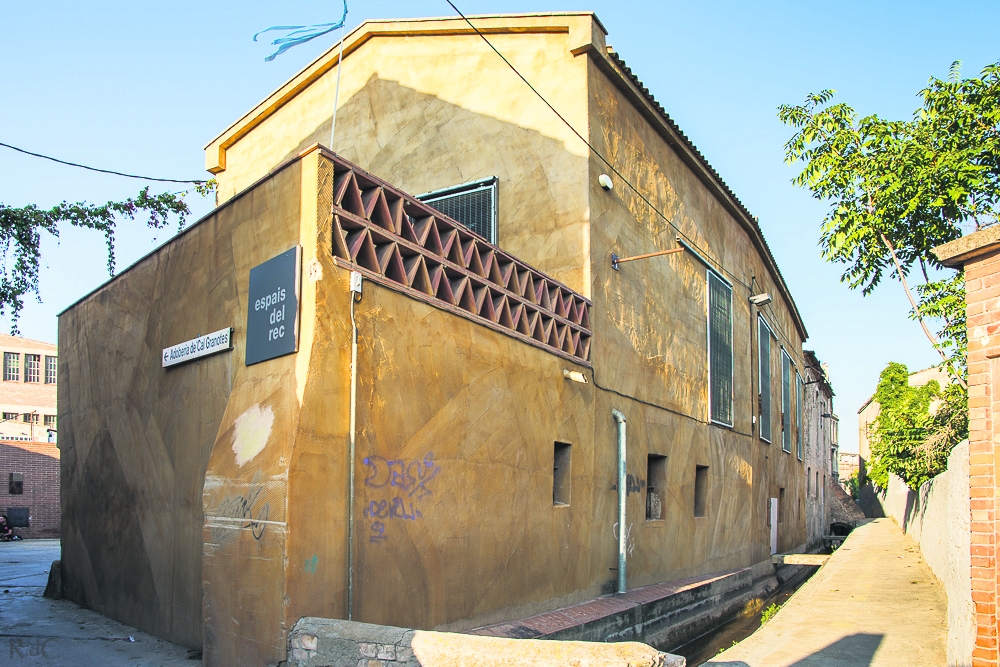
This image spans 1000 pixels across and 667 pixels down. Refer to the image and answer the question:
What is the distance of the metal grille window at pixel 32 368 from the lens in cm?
4244

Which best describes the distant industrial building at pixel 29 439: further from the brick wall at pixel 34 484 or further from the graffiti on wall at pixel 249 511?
the graffiti on wall at pixel 249 511

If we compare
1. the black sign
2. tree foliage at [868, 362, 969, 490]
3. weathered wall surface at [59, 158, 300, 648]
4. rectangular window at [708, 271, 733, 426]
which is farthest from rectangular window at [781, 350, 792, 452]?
the black sign

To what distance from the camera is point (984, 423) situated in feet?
17.6

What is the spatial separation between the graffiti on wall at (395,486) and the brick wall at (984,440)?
458 cm

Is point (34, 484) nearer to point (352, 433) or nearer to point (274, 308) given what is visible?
point (274, 308)

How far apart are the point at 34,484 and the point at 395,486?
30.4 meters

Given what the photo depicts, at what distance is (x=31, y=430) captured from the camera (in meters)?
37.7

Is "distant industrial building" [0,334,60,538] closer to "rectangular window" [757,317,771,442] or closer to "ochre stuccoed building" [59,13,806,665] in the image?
"ochre stuccoed building" [59,13,806,665]

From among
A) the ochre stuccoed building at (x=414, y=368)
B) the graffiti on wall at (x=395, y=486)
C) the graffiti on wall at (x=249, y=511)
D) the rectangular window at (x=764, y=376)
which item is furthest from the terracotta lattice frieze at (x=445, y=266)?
the rectangular window at (x=764, y=376)

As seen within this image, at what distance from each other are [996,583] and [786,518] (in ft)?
64.2

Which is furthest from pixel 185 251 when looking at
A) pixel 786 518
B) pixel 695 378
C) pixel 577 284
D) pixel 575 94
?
pixel 786 518

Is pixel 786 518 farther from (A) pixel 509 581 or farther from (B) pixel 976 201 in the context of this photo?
(A) pixel 509 581

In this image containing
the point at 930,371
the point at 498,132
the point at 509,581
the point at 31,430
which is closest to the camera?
the point at 509,581

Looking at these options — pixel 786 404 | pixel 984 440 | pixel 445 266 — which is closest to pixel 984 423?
pixel 984 440
